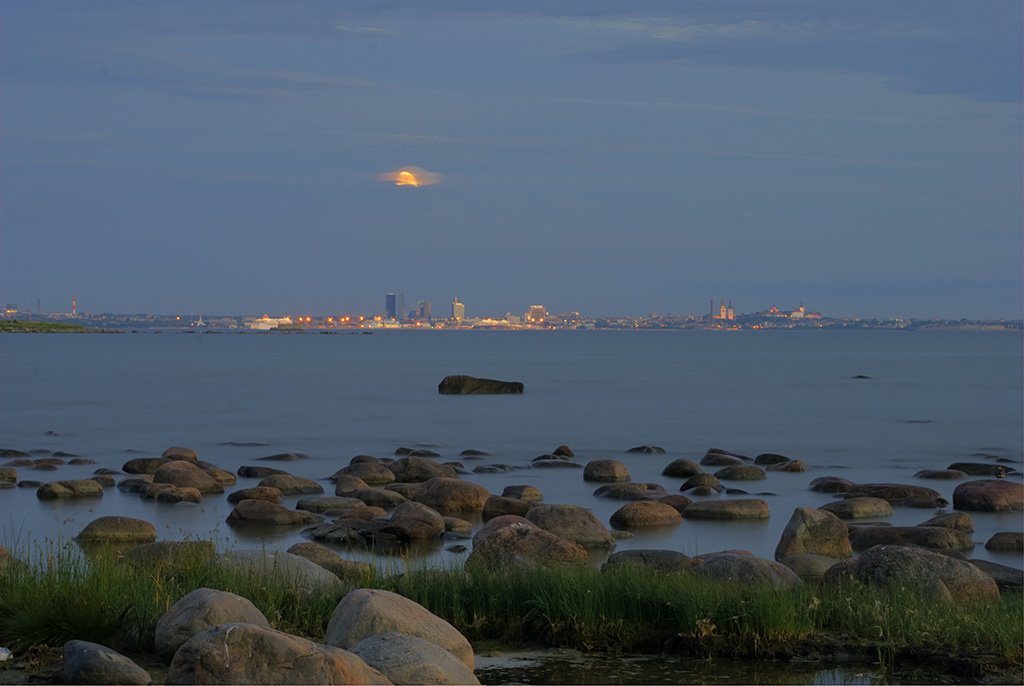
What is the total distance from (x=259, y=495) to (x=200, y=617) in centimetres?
1517

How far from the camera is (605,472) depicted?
103 ft

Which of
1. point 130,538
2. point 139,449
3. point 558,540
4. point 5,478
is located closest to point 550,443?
point 139,449

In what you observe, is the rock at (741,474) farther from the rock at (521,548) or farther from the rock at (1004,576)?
the rock at (521,548)

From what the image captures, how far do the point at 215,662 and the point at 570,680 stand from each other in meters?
3.77

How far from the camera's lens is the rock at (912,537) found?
797 inches

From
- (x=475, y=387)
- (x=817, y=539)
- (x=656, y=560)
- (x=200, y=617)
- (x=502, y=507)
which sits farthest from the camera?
(x=475, y=387)

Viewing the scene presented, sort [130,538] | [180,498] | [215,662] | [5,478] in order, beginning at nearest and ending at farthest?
[215,662], [130,538], [180,498], [5,478]

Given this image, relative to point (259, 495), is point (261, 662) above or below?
above

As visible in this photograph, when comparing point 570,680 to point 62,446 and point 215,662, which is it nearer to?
point 215,662

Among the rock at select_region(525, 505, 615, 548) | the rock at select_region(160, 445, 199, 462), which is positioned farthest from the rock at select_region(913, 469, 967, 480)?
the rock at select_region(160, 445, 199, 462)

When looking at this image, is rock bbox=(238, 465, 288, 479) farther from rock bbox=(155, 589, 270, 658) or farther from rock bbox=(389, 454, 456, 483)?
rock bbox=(155, 589, 270, 658)

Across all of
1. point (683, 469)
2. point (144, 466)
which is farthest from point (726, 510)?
point (144, 466)

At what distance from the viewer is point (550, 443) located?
44.8 m

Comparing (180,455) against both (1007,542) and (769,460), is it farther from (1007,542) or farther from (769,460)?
(1007,542)
